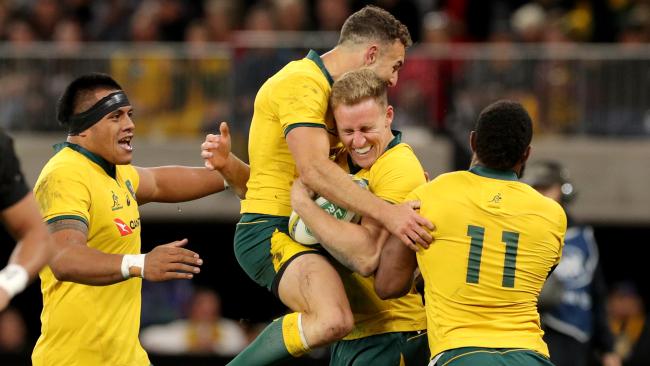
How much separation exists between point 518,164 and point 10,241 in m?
11.1

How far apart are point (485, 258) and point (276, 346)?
1.21 meters

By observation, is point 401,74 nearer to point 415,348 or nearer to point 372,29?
point 372,29

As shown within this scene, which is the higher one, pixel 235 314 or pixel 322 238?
pixel 322 238

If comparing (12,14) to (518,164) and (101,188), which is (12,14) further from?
(518,164)

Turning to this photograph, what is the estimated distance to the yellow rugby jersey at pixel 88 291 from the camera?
659cm

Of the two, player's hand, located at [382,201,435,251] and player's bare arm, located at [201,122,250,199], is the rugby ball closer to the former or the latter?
player's hand, located at [382,201,435,251]

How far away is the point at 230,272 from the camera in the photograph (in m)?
16.4

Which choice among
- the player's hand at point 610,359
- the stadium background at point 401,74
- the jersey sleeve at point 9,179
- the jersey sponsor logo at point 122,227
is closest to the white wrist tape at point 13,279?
the jersey sleeve at point 9,179

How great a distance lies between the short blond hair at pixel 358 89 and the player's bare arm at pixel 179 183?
48.9 inches

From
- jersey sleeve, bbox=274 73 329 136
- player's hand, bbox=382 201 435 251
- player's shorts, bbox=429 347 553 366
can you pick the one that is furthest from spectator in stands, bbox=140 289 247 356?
player's shorts, bbox=429 347 553 366

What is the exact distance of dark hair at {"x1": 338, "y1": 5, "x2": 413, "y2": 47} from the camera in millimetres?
6922

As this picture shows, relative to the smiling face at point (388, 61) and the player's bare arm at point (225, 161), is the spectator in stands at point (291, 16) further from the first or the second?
the smiling face at point (388, 61)

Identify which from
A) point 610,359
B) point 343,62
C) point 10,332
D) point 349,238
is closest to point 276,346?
point 349,238

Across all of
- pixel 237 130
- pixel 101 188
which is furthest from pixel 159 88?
pixel 101 188
